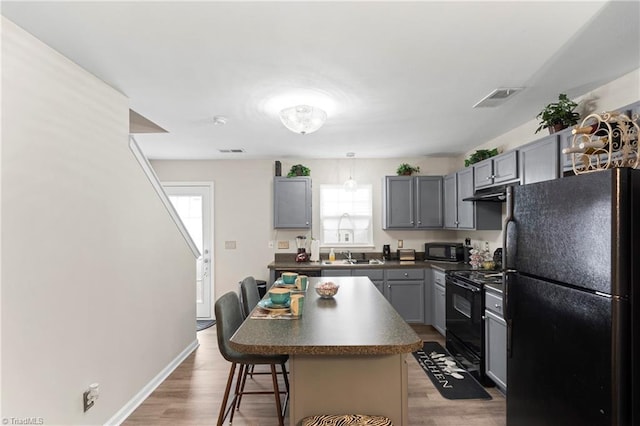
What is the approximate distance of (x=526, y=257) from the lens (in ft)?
6.43

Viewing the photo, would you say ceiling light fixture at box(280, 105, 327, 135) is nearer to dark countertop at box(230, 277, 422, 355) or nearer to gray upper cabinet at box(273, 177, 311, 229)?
dark countertop at box(230, 277, 422, 355)

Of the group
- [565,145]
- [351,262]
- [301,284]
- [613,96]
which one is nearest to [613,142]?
[565,145]

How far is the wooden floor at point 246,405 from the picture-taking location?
244 cm

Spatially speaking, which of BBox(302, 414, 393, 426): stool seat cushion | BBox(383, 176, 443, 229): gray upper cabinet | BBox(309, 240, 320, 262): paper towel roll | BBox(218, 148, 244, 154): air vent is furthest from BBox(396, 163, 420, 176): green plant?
BBox(302, 414, 393, 426): stool seat cushion

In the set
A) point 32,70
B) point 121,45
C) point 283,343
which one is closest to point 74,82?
point 32,70

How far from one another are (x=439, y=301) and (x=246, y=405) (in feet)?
8.77

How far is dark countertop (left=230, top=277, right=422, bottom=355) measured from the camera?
4.87 feet

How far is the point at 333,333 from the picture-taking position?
166 centimetres

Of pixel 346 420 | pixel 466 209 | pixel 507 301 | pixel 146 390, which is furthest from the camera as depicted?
pixel 466 209

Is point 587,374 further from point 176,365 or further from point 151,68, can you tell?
point 176,365

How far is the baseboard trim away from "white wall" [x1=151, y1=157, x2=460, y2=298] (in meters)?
1.60

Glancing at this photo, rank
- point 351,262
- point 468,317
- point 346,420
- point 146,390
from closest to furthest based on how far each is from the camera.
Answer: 1. point 346,420
2. point 146,390
3. point 468,317
4. point 351,262

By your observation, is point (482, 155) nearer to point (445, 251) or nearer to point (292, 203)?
point (445, 251)

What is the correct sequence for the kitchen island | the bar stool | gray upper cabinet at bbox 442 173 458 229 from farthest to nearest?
gray upper cabinet at bbox 442 173 458 229, the bar stool, the kitchen island
